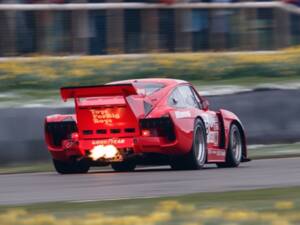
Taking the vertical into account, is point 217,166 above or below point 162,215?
below

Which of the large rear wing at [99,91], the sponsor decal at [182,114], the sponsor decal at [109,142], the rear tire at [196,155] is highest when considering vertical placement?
the large rear wing at [99,91]

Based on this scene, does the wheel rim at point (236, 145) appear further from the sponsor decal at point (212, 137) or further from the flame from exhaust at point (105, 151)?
the flame from exhaust at point (105, 151)

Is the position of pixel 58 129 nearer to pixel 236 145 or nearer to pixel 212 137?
pixel 212 137

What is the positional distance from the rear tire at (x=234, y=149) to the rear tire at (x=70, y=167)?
81.7 inches

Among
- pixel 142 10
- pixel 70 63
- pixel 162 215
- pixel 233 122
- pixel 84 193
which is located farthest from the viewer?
pixel 142 10

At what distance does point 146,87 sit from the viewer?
16.5 m

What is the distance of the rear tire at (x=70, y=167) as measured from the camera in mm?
16562

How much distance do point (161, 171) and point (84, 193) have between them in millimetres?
3989

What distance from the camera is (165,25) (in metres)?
24.8

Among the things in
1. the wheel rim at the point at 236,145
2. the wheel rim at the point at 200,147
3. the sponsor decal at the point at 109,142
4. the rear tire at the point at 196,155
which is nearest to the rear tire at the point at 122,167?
the rear tire at the point at 196,155

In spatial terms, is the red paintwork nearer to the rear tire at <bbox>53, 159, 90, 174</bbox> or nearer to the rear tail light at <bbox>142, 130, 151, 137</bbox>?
the rear tail light at <bbox>142, 130, 151, 137</bbox>

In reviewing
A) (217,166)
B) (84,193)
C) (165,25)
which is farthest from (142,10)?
(84,193)

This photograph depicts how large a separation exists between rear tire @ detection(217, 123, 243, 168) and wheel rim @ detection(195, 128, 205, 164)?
83cm

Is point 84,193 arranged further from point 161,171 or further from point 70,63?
point 70,63
